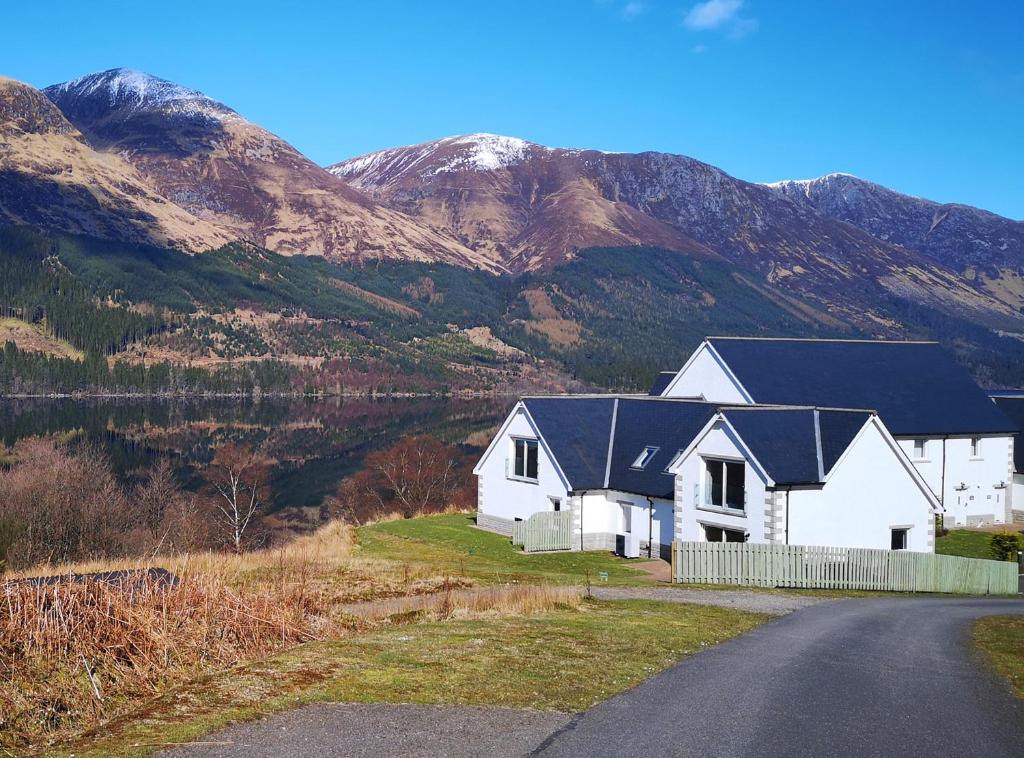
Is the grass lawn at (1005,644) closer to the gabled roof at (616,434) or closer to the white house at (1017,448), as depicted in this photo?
the gabled roof at (616,434)

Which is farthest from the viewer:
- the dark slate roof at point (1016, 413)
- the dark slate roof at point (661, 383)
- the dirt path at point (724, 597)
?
the dark slate roof at point (661, 383)

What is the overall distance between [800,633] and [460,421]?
159 metres

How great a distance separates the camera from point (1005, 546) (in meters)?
45.8

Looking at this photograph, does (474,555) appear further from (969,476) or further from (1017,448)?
(1017,448)

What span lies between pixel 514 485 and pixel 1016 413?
31.9 metres

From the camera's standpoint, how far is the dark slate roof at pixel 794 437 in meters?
40.2

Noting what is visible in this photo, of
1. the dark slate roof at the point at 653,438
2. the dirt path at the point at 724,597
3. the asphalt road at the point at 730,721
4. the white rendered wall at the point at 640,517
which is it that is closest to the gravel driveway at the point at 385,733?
the asphalt road at the point at 730,721

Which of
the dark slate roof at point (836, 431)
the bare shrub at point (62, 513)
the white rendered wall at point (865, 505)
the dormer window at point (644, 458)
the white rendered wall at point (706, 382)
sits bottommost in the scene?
the bare shrub at point (62, 513)

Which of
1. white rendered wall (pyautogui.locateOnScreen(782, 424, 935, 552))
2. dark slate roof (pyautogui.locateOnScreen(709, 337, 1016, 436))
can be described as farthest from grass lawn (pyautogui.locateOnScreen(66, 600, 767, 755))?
dark slate roof (pyautogui.locateOnScreen(709, 337, 1016, 436))

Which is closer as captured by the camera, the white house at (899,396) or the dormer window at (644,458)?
the dormer window at (644,458)

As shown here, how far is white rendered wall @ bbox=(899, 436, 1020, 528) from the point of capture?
188 ft

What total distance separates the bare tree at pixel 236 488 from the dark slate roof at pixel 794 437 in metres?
34.0

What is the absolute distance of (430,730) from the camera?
1347 centimetres

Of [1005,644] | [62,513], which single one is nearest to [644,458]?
[1005,644]
